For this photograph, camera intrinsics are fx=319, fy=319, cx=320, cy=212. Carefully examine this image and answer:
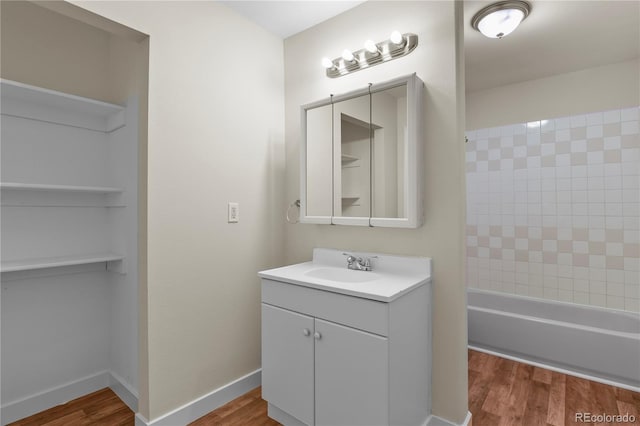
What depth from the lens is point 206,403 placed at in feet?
6.07

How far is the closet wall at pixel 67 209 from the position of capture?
1785 mm

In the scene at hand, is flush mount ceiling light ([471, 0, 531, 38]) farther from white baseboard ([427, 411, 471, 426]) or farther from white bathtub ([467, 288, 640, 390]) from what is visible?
white baseboard ([427, 411, 471, 426])

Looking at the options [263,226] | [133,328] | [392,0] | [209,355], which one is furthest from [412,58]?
[133,328]

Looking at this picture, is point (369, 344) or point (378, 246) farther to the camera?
point (378, 246)

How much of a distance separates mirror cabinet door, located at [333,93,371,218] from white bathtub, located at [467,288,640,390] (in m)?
1.69

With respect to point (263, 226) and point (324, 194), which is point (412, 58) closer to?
point (324, 194)

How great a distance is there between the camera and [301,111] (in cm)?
212

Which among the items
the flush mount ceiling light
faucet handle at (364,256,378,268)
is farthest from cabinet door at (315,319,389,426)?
the flush mount ceiling light

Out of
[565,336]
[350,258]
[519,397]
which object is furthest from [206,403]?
[565,336]

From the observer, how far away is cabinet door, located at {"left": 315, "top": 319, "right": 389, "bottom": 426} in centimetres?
134

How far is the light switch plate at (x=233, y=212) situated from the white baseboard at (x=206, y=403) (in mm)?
1024

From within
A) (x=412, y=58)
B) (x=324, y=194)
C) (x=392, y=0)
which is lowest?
(x=324, y=194)

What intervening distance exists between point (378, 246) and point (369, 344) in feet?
2.12

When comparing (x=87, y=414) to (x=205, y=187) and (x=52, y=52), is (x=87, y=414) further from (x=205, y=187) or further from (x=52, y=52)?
(x=52, y=52)
